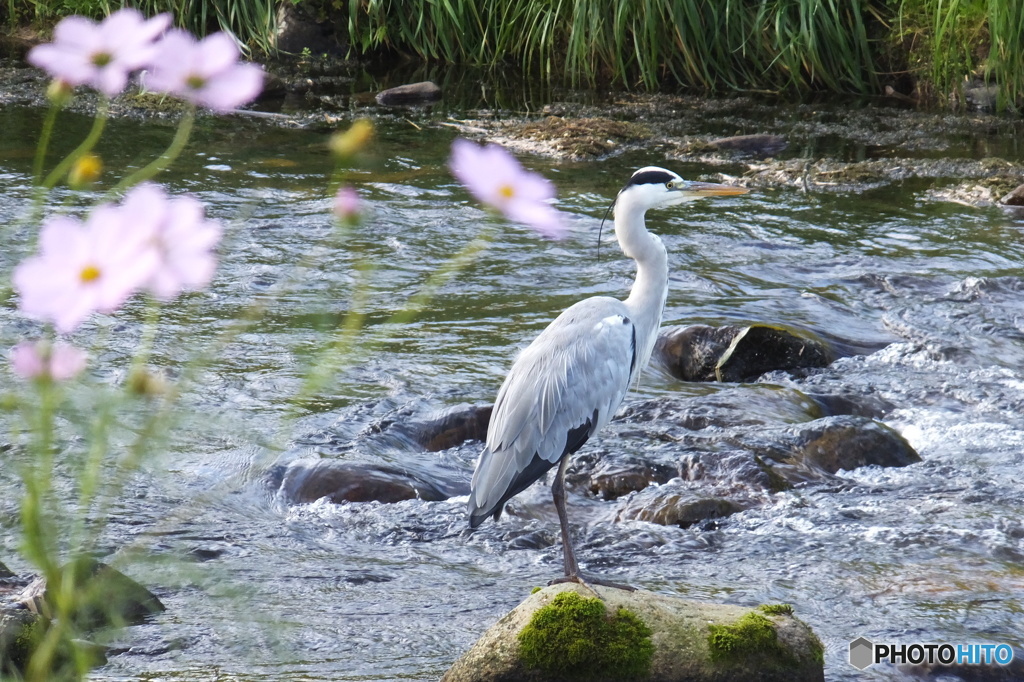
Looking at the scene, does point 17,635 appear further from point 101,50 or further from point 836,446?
point 836,446

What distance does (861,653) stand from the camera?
2.94m

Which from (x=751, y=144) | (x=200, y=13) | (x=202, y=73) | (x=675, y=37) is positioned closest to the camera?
(x=202, y=73)

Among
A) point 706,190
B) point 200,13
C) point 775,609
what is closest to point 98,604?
point 775,609

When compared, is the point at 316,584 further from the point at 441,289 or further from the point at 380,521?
the point at 441,289

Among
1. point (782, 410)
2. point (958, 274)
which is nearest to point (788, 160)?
point (958, 274)

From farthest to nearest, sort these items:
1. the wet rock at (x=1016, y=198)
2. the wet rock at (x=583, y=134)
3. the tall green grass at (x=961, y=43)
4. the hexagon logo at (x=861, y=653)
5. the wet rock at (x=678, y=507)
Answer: the tall green grass at (x=961, y=43) < the wet rock at (x=583, y=134) < the wet rock at (x=1016, y=198) < the wet rock at (x=678, y=507) < the hexagon logo at (x=861, y=653)

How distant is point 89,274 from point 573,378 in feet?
9.74

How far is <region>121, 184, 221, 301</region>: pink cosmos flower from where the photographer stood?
0.81m

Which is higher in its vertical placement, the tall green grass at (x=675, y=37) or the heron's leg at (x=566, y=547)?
the tall green grass at (x=675, y=37)

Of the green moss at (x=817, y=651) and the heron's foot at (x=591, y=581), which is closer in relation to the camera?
the green moss at (x=817, y=651)

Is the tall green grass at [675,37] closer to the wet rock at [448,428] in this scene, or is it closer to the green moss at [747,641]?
the wet rock at [448,428]

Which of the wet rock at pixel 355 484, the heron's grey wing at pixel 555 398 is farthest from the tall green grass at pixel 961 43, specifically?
the wet rock at pixel 355 484

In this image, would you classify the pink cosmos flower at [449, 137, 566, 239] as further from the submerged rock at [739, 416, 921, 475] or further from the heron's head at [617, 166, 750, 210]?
the submerged rock at [739, 416, 921, 475]

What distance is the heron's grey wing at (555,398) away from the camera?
3463 mm
